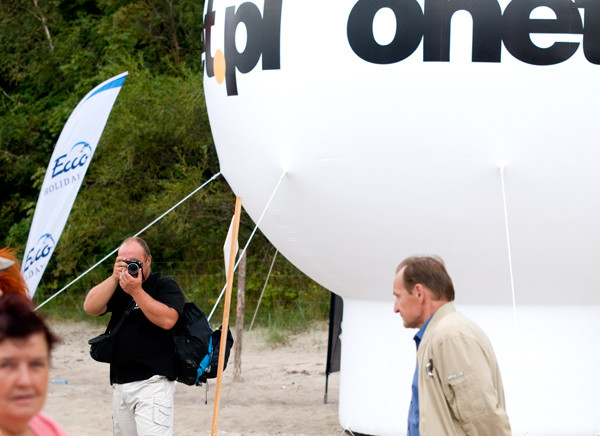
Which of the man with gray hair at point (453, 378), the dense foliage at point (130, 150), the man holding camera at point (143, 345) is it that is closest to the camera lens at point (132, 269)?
the man holding camera at point (143, 345)

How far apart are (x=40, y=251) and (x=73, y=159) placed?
76 cm

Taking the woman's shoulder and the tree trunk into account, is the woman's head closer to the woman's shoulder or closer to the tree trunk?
the woman's shoulder

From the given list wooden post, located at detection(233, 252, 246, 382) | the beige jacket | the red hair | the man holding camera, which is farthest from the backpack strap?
wooden post, located at detection(233, 252, 246, 382)

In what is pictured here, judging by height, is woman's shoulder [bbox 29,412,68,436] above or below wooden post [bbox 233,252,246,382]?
below

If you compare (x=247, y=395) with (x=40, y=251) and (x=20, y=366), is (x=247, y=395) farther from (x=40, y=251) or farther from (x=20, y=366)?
(x=20, y=366)

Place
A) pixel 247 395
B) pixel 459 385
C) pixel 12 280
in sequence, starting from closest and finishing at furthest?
1. pixel 459 385
2. pixel 12 280
3. pixel 247 395

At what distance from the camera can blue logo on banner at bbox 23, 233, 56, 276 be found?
6.98 m

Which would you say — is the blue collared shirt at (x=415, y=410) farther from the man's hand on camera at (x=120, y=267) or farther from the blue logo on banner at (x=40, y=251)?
the blue logo on banner at (x=40, y=251)

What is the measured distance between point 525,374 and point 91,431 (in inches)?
143

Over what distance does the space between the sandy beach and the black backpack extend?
9.01ft

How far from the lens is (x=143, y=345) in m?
4.59

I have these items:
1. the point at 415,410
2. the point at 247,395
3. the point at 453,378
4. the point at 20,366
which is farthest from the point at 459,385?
the point at 247,395

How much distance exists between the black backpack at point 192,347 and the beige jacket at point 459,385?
5.45 ft

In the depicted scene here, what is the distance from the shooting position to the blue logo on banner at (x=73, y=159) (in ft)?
23.3
